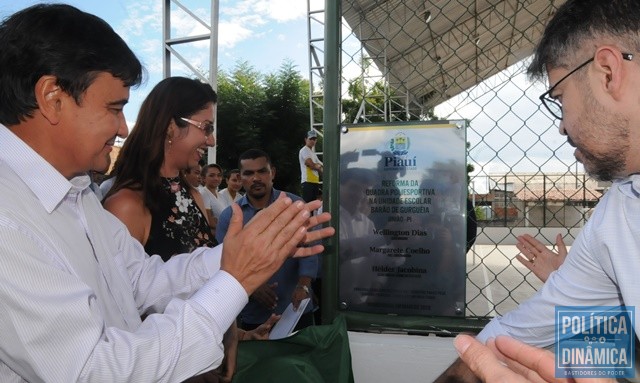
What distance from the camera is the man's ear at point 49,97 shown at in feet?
4.14

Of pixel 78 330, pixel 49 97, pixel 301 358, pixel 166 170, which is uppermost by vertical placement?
pixel 49 97

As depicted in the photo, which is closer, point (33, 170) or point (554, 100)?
point (33, 170)

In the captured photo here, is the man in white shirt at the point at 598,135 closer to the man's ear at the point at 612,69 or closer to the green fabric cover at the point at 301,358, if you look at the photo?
the man's ear at the point at 612,69

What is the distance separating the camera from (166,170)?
7.55ft

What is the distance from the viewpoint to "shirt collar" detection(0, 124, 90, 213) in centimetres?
121

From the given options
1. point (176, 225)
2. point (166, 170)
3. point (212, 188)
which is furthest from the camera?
point (212, 188)

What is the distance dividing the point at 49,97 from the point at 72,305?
548mm

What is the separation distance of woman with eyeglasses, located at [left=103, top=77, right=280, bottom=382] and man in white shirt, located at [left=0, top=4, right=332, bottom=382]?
489 millimetres

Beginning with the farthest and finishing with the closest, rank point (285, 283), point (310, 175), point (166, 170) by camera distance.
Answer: point (310, 175) < point (285, 283) < point (166, 170)

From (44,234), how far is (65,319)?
0.74 ft

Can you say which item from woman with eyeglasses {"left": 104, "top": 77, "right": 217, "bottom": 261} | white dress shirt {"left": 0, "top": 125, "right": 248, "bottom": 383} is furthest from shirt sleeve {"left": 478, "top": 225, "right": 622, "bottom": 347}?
woman with eyeglasses {"left": 104, "top": 77, "right": 217, "bottom": 261}

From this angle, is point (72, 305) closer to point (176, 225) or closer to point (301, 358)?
point (301, 358)

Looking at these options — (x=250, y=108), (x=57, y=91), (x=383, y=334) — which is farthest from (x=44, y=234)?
(x=250, y=108)

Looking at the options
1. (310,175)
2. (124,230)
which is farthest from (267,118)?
(124,230)
